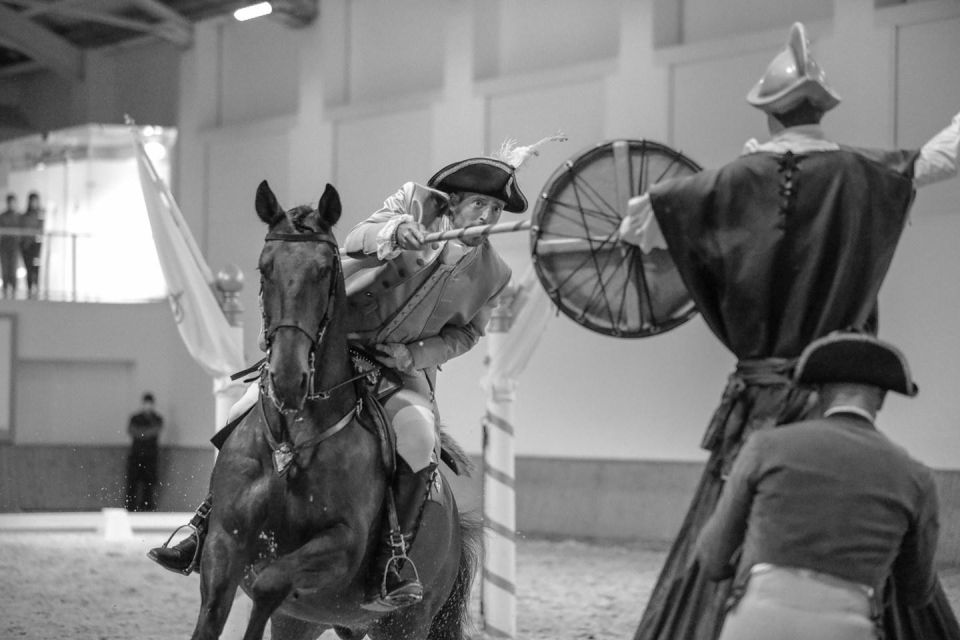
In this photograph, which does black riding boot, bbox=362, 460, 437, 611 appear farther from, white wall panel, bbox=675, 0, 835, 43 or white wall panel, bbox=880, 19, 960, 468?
white wall panel, bbox=675, 0, 835, 43

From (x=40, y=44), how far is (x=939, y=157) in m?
22.6

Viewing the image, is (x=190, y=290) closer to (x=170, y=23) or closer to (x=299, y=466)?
(x=299, y=466)

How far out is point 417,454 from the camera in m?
5.45

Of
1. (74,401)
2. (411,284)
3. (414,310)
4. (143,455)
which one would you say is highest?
(411,284)

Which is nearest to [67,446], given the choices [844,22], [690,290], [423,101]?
[423,101]

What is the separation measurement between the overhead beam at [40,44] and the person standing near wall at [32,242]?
9.31 ft

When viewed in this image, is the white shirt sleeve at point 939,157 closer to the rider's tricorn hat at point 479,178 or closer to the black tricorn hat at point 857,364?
the black tricorn hat at point 857,364

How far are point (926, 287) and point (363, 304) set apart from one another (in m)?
9.44

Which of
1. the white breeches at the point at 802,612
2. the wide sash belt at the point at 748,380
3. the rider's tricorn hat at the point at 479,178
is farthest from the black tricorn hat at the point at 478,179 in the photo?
the white breeches at the point at 802,612

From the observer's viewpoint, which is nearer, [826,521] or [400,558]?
[826,521]

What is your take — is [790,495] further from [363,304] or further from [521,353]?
[521,353]

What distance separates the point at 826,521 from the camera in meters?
3.15

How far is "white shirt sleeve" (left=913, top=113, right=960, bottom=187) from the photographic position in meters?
3.90

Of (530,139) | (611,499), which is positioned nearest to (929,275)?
(611,499)
